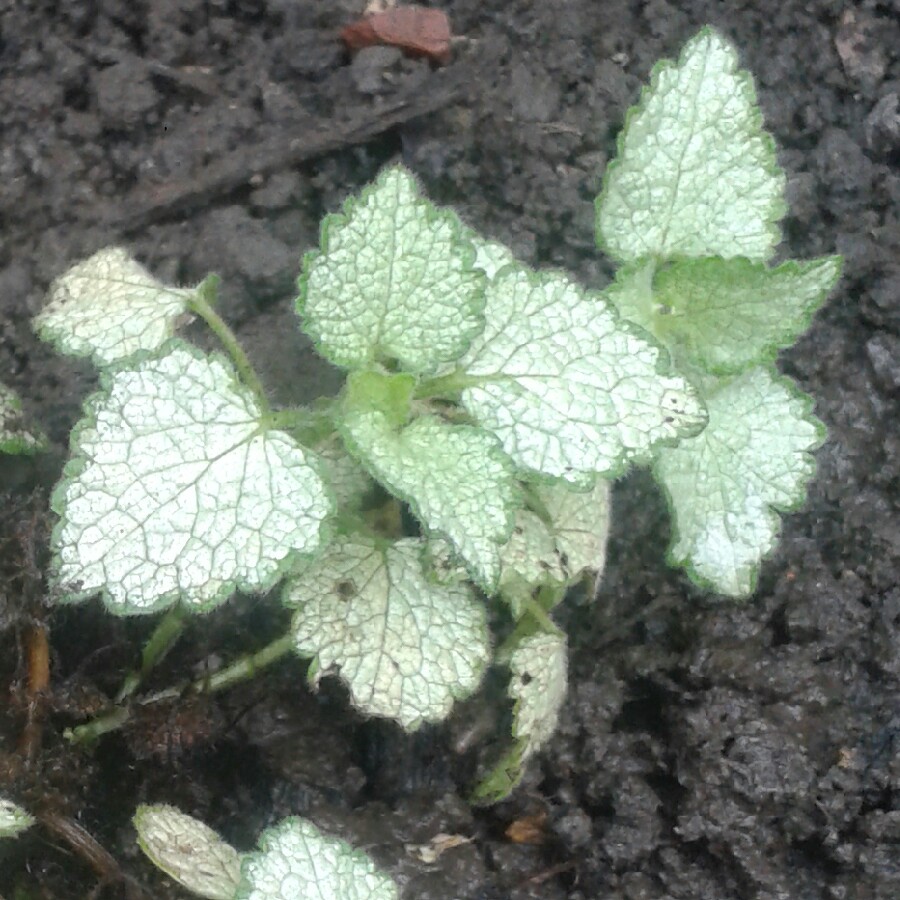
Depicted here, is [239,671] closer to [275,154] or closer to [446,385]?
[446,385]

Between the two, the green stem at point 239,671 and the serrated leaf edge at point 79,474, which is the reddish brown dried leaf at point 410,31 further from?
the green stem at point 239,671

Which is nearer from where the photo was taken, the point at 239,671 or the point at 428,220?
the point at 428,220

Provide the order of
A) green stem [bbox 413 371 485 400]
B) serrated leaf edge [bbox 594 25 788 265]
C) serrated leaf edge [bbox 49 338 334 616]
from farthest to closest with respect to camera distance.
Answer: serrated leaf edge [bbox 594 25 788 265] → green stem [bbox 413 371 485 400] → serrated leaf edge [bbox 49 338 334 616]

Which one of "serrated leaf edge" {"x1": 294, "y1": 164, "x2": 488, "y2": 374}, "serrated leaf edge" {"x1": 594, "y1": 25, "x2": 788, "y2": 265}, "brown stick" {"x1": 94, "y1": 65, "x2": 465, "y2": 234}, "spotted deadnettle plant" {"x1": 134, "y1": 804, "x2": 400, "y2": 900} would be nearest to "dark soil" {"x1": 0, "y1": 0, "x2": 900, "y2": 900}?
"brown stick" {"x1": 94, "y1": 65, "x2": 465, "y2": 234}

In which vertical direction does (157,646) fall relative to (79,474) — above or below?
below

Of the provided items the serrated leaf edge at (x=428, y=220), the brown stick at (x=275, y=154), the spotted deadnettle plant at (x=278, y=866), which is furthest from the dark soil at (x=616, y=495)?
the serrated leaf edge at (x=428, y=220)

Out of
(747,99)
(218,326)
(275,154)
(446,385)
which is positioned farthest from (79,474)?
(747,99)

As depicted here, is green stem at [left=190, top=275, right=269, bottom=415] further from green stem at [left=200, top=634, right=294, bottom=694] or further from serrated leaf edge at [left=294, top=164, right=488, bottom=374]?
green stem at [left=200, top=634, right=294, bottom=694]

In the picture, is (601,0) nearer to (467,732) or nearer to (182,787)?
(467,732)

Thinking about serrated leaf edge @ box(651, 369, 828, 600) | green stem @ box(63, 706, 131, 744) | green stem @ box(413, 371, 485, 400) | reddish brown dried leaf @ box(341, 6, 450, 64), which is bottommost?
green stem @ box(63, 706, 131, 744)
